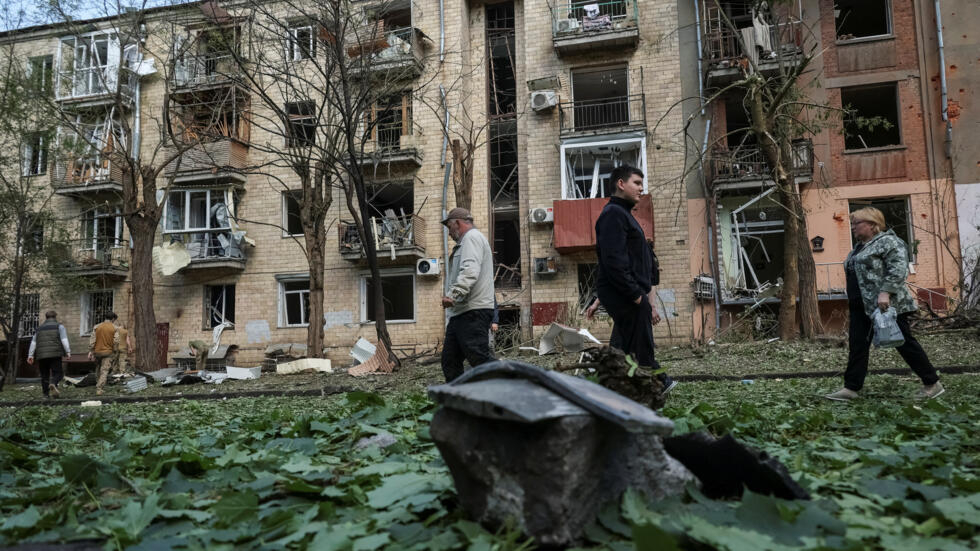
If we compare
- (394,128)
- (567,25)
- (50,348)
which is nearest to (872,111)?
(567,25)

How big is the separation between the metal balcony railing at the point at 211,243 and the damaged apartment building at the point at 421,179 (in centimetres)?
8

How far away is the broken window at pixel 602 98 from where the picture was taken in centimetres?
2086

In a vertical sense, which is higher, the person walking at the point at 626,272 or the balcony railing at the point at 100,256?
the balcony railing at the point at 100,256

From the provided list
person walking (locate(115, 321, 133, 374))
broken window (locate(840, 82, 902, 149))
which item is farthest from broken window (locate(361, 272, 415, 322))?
broken window (locate(840, 82, 902, 149))

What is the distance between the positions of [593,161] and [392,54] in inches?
279

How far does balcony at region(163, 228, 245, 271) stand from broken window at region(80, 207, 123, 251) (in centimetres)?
311

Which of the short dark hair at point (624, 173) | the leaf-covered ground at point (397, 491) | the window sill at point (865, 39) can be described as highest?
the window sill at point (865, 39)

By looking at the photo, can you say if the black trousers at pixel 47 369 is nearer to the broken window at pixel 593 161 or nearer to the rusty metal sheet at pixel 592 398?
the broken window at pixel 593 161

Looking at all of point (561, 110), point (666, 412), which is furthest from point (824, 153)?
point (666, 412)

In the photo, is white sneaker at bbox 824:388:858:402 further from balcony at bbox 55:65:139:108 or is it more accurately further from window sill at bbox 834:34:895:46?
balcony at bbox 55:65:139:108

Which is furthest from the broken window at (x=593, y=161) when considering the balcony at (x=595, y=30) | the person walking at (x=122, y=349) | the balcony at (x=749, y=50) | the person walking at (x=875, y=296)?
the person walking at (x=875, y=296)

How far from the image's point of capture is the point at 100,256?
24078 millimetres

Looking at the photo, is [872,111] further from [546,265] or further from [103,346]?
[103,346]

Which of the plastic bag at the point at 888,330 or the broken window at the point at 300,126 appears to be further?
the broken window at the point at 300,126
